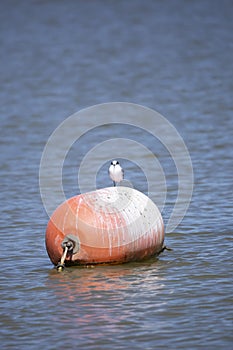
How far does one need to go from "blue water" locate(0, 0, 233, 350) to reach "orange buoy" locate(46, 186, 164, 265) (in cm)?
30

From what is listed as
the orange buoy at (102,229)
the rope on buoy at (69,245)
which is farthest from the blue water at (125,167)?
the rope on buoy at (69,245)

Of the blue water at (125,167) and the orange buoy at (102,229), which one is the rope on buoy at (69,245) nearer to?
the orange buoy at (102,229)

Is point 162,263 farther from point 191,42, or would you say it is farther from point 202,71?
point 191,42

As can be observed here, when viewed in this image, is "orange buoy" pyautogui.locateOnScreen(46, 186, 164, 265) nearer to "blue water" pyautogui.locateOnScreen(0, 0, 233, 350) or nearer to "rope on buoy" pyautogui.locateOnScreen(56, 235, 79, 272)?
"rope on buoy" pyautogui.locateOnScreen(56, 235, 79, 272)

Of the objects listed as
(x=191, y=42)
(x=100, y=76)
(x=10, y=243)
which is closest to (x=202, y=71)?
(x=100, y=76)

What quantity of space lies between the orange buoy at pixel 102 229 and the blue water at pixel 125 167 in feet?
1.00

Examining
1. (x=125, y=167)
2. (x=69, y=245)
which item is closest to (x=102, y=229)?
(x=69, y=245)

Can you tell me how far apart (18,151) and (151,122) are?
17.5 feet

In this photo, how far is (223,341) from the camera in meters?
10.8

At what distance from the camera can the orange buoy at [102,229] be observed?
13.0 m

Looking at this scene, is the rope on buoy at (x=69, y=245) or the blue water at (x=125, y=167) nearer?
the blue water at (x=125, y=167)

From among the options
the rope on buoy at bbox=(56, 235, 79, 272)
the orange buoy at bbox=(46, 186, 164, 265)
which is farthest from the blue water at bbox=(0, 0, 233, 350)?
the rope on buoy at bbox=(56, 235, 79, 272)

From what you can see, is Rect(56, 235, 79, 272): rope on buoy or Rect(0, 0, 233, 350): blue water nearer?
Rect(0, 0, 233, 350): blue water

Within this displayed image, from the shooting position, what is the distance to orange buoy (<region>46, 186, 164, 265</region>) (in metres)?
13.0
